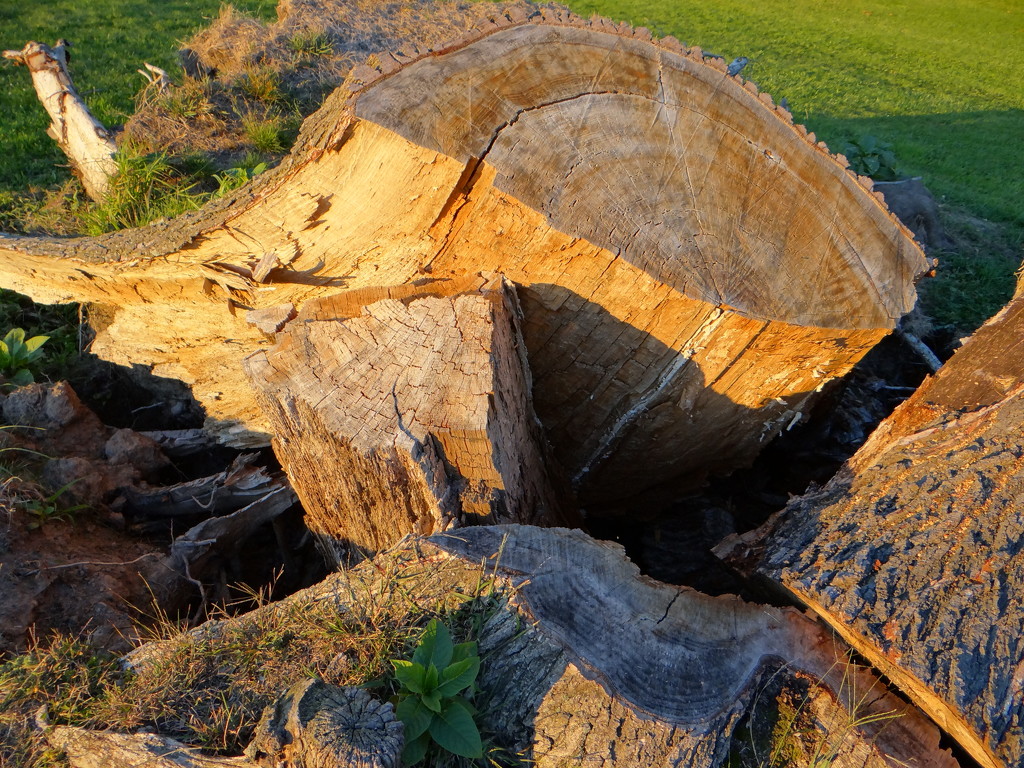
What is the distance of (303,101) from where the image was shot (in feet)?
16.6

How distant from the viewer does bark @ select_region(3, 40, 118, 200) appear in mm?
4141

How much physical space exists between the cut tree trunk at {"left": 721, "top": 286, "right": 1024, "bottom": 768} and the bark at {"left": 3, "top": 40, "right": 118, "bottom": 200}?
13.7 feet

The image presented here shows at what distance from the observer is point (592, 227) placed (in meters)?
1.92

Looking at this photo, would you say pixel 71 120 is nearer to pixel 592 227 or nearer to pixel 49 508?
pixel 49 508

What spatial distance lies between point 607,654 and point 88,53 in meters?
7.26

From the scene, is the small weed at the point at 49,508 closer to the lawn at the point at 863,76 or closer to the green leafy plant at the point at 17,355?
the green leafy plant at the point at 17,355

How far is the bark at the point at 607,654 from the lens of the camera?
1.42m

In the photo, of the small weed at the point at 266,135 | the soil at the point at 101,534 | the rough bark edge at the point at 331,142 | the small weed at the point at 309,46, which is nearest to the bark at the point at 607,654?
the soil at the point at 101,534

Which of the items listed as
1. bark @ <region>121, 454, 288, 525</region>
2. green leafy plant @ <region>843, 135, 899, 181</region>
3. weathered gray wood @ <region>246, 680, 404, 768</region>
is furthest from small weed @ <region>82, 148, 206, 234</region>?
green leafy plant @ <region>843, 135, 899, 181</region>

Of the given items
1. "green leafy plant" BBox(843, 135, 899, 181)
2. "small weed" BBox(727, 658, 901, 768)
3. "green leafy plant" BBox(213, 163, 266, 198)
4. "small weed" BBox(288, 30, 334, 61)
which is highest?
"small weed" BBox(288, 30, 334, 61)

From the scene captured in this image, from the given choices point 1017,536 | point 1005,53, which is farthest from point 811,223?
point 1005,53

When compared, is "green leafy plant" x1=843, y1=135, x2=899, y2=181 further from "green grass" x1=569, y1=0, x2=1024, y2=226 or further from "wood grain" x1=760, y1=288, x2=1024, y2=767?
"wood grain" x1=760, y1=288, x2=1024, y2=767

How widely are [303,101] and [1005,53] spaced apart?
11304 millimetres

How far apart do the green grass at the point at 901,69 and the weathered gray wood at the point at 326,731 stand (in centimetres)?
584
